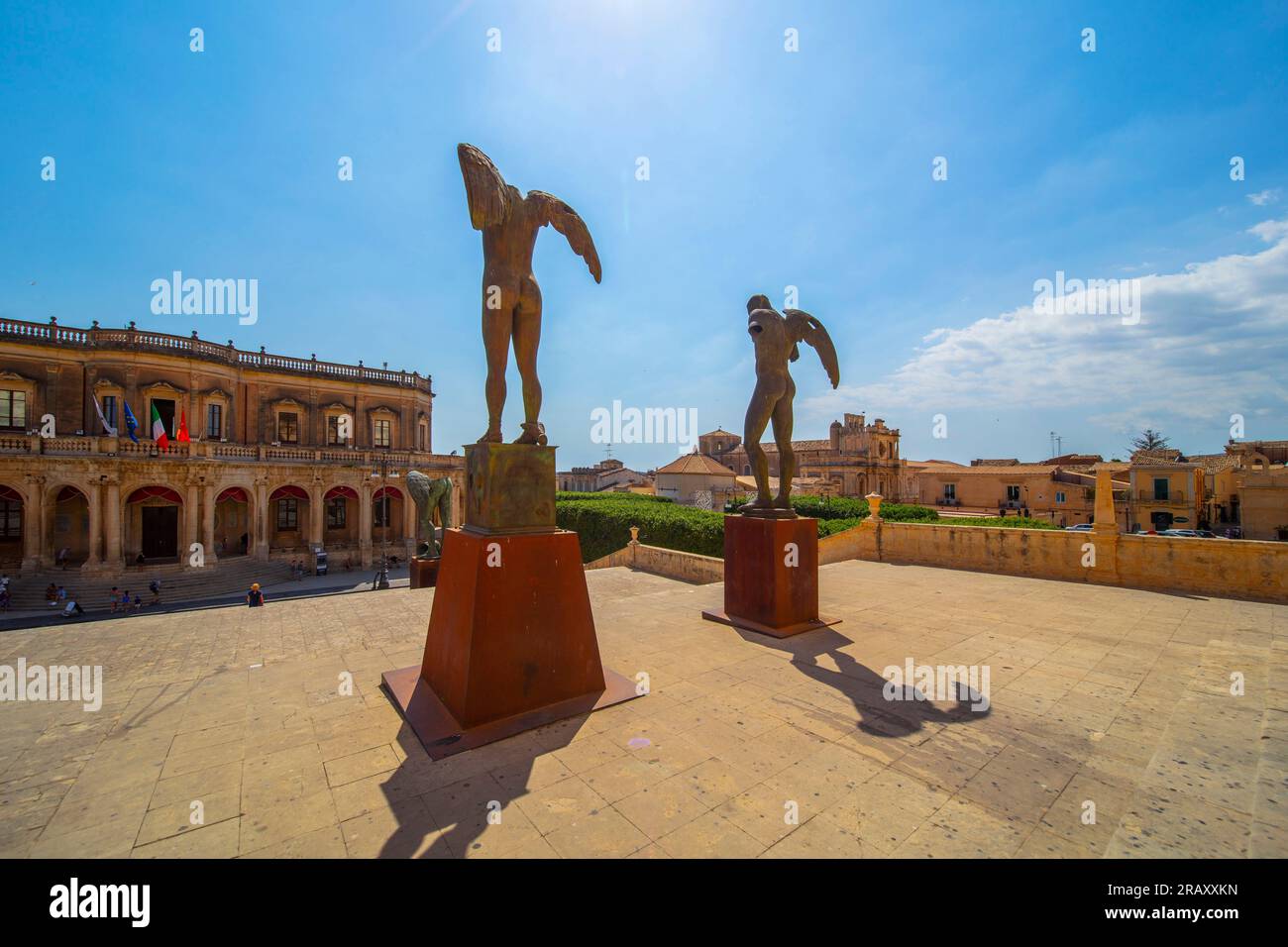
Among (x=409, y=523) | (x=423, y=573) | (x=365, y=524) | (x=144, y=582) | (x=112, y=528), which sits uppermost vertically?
(x=112, y=528)

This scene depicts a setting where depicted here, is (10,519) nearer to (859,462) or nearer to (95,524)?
(95,524)

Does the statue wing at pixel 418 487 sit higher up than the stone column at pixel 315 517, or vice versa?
the statue wing at pixel 418 487

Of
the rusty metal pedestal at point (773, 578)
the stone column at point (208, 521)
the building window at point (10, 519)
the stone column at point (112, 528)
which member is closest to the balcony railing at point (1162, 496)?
the rusty metal pedestal at point (773, 578)

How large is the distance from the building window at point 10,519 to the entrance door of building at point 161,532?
3699 millimetres

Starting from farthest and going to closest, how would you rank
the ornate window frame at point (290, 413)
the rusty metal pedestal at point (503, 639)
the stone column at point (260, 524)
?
the ornate window frame at point (290, 413) < the stone column at point (260, 524) < the rusty metal pedestal at point (503, 639)

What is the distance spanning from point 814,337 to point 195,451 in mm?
25967

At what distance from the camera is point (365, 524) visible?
26.1m

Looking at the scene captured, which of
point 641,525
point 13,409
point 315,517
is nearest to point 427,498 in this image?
point 641,525

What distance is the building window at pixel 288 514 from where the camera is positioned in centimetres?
2623

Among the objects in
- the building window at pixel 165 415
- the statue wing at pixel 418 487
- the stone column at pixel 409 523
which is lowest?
the stone column at pixel 409 523

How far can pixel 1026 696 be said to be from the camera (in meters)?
4.37

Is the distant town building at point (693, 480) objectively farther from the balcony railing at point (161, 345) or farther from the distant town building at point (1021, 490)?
the balcony railing at point (161, 345)

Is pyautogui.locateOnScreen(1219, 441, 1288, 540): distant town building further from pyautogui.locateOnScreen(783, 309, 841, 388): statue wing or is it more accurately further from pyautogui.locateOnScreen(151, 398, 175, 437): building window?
pyautogui.locateOnScreen(151, 398, 175, 437): building window
